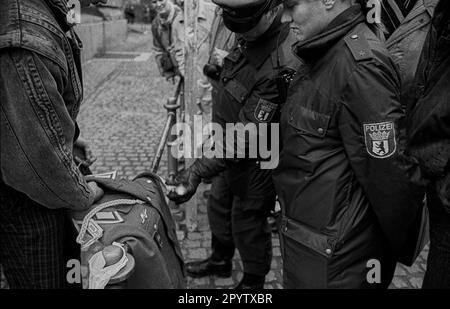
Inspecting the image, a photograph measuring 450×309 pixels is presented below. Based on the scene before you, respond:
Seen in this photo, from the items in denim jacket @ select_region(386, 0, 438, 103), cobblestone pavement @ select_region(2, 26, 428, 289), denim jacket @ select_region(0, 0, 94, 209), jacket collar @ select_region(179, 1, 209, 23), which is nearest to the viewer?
denim jacket @ select_region(0, 0, 94, 209)

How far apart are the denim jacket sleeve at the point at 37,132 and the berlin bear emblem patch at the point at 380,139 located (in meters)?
1.24

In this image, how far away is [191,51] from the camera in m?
3.76

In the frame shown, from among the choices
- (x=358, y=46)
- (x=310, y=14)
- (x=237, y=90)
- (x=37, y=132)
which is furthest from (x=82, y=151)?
(x=358, y=46)

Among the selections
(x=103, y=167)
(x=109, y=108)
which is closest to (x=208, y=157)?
(x=103, y=167)

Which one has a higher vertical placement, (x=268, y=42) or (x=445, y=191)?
(x=268, y=42)

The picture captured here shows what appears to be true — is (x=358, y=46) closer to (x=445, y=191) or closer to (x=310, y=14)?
(x=310, y=14)

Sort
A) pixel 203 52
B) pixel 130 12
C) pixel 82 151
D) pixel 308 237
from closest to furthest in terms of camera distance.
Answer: pixel 308 237
pixel 82 151
pixel 203 52
pixel 130 12

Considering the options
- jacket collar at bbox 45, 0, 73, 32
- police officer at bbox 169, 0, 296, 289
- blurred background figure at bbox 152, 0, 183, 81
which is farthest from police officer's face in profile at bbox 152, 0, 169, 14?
jacket collar at bbox 45, 0, 73, 32

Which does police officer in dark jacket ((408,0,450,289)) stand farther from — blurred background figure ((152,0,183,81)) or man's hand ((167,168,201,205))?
blurred background figure ((152,0,183,81))

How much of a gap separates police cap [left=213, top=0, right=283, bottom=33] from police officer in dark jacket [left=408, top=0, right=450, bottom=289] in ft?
3.18

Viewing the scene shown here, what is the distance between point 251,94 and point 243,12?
1.58ft

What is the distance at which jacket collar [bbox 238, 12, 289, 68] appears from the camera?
271cm

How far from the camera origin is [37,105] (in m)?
1.72
